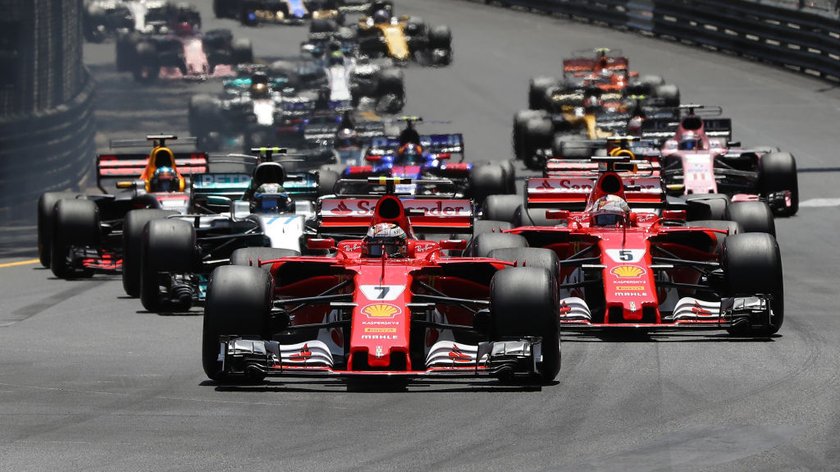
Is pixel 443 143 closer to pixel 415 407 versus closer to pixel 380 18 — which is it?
pixel 415 407

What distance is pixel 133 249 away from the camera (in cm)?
2333

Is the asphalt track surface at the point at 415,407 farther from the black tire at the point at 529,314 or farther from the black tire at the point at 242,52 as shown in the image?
the black tire at the point at 242,52

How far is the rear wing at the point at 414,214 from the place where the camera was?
813 inches

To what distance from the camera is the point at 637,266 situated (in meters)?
19.2

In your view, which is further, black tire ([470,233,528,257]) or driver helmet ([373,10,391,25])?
driver helmet ([373,10,391,25])

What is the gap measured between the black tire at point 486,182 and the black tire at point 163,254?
11.4 metres

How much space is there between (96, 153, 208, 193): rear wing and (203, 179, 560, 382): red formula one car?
12.7 metres

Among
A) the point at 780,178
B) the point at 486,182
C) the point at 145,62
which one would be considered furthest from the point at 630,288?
the point at 145,62

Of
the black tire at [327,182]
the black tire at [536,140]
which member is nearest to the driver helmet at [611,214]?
the black tire at [327,182]

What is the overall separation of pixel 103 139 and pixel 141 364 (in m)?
36.4

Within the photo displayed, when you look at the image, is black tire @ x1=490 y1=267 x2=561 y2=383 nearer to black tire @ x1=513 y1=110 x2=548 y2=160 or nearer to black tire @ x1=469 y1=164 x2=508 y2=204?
black tire @ x1=469 y1=164 x2=508 y2=204

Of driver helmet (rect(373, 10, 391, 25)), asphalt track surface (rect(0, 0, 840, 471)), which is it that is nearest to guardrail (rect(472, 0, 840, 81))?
driver helmet (rect(373, 10, 391, 25))

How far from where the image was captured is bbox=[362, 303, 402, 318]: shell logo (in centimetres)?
1590

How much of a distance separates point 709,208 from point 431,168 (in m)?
9.68
